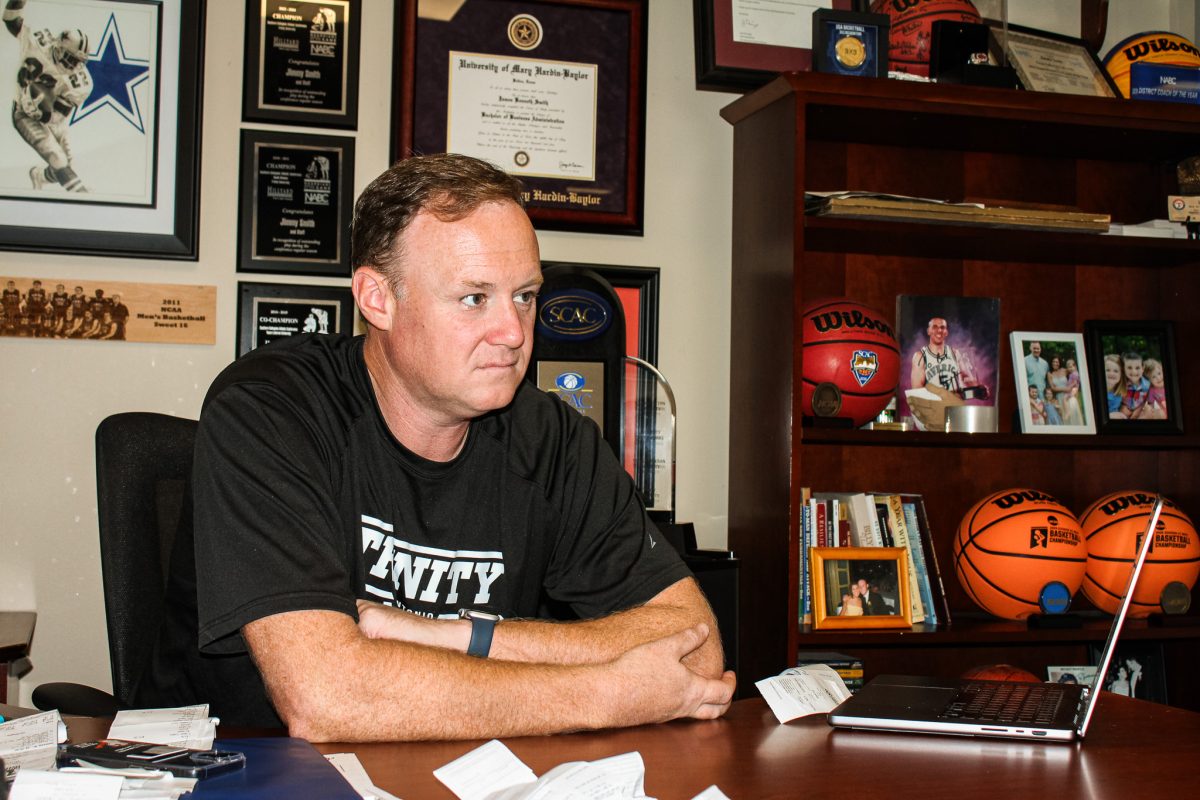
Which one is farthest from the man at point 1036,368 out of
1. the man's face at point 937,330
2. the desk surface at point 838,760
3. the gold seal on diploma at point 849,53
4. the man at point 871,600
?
the desk surface at point 838,760

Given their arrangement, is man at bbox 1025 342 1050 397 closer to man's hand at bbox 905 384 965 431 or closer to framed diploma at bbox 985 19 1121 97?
man's hand at bbox 905 384 965 431

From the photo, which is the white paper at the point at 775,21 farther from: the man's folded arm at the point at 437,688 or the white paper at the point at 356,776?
the white paper at the point at 356,776

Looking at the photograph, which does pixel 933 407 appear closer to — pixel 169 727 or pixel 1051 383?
pixel 1051 383

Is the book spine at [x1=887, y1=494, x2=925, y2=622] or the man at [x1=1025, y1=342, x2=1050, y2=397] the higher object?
the man at [x1=1025, y1=342, x2=1050, y2=397]

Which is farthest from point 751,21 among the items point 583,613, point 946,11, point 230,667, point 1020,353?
point 230,667

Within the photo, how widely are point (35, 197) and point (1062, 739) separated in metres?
2.33

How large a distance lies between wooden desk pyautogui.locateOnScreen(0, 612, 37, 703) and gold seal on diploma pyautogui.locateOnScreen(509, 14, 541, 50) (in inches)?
68.1

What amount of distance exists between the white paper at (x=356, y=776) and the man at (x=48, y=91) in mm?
1897

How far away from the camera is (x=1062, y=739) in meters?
1.18

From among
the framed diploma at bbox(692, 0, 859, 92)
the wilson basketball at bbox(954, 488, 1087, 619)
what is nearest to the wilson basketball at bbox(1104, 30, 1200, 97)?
the framed diploma at bbox(692, 0, 859, 92)

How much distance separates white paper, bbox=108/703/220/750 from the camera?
40.8 inches

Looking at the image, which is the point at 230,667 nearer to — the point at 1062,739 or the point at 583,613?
the point at 583,613

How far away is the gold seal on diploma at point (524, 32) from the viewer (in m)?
2.73

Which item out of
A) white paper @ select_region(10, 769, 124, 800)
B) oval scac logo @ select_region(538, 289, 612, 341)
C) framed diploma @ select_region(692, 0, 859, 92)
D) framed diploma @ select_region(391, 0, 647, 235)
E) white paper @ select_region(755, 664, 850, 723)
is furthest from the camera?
framed diploma @ select_region(692, 0, 859, 92)
